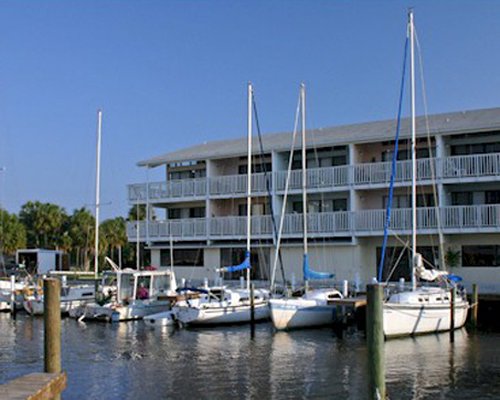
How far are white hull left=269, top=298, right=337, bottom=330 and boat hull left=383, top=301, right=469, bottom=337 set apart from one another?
12.9 ft

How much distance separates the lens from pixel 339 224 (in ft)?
129

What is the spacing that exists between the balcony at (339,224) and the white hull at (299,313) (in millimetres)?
7864

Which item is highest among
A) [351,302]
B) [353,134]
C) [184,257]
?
[353,134]

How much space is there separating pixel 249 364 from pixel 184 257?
2406 cm

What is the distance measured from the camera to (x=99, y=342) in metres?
28.0

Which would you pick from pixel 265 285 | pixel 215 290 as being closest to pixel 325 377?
pixel 215 290

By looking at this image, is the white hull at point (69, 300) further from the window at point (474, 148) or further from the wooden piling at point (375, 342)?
the wooden piling at point (375, 342)

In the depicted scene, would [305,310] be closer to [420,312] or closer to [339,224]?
[420,312]

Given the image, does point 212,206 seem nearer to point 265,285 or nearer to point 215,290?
point 265,285

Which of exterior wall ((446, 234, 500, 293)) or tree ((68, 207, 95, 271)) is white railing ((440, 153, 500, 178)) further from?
tree ((68, 207, 95, 271))

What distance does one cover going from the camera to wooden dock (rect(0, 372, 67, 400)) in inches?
385

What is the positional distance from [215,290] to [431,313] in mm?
10809

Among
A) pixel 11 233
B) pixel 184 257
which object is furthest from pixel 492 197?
pixel 11 233

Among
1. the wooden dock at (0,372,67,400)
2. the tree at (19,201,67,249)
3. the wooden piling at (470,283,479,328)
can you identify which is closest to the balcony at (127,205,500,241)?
the wooden piling at (470,283,479,328)
